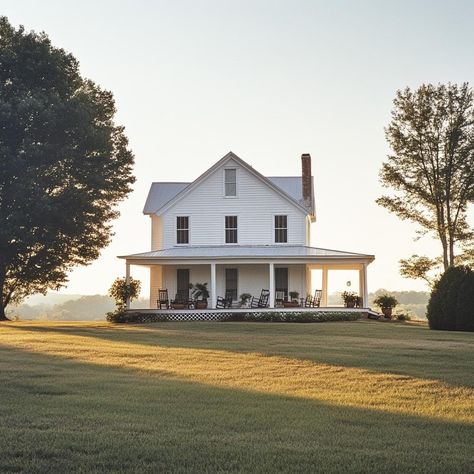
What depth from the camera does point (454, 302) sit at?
30078 mm

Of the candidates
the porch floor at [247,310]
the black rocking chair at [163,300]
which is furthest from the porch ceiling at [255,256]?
the porch floor at [247,310]

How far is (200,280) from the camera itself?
41.1m

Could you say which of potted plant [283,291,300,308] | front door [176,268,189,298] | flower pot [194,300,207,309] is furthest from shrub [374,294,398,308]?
front door [176,268,189,298]

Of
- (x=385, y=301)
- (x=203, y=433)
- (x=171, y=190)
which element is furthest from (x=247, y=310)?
(x=203, y=433)

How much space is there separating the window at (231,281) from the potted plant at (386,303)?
7.90 meters

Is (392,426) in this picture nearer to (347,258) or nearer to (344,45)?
(344,45)

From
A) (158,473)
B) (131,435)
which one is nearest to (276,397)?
(131,435)

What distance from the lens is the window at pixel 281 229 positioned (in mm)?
41312

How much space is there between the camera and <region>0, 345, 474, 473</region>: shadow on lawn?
24.3 ft

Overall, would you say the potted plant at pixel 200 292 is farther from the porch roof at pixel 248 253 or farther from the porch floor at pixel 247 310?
the porch roof at pixel 248 253

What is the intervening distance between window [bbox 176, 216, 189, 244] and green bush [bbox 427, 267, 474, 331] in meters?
15.4

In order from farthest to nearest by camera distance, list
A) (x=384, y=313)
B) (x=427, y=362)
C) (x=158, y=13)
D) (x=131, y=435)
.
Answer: (x=384, y=313), (x=158, y=13), (x=427, y=362), (x=131, y=435)

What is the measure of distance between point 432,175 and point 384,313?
8.84 meters

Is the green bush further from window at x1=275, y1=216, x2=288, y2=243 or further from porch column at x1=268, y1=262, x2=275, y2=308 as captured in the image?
window at x1=275, y1=216, x2=288, y2=243
